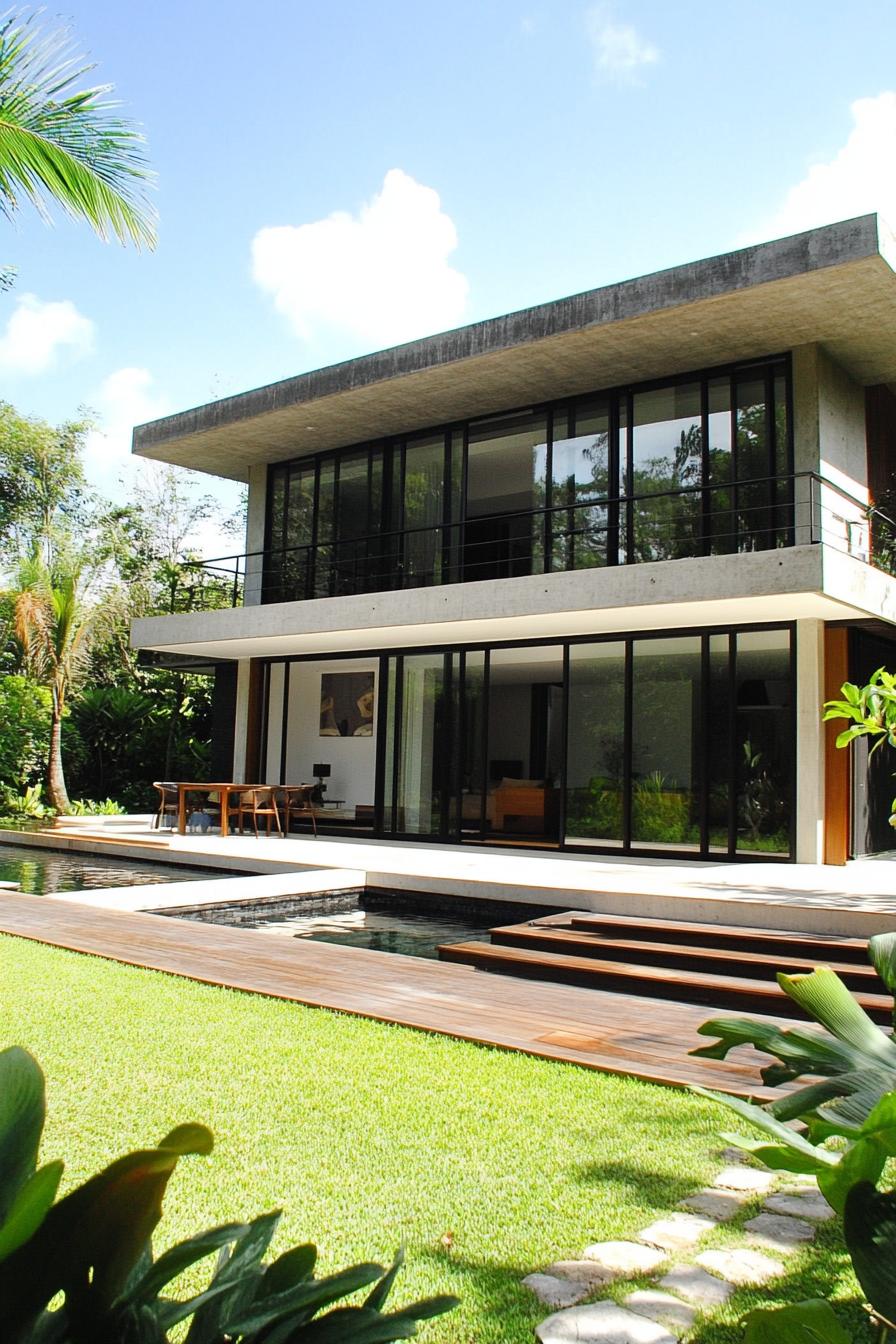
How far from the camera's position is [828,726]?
1092 cm

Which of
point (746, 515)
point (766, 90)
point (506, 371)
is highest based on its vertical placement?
point (766, 90)

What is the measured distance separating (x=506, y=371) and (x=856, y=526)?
4211 millimetres

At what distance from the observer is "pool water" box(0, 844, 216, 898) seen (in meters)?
9.89

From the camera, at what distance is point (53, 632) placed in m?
16.9

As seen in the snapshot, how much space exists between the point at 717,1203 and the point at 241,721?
14.1 meters

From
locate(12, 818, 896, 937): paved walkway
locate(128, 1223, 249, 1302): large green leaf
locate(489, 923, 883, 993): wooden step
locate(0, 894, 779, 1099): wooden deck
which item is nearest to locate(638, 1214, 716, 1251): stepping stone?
locate(0, 894, 779, 1099): wooden deck

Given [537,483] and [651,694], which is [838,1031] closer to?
[651,694]

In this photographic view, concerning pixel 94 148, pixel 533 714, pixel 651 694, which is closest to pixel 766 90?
pixel 651 694

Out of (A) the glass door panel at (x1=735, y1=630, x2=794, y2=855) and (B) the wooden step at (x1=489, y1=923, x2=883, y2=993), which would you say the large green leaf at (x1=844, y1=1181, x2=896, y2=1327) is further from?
(A) the glass door panel at (x1=735, y1=630, x2=794, y2=855)

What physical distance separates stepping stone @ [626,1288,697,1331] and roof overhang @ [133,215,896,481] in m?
8.88

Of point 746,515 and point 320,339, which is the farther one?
point 320,339

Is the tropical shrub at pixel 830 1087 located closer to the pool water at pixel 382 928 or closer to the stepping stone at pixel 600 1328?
the stepping stone at pixel 600 1328

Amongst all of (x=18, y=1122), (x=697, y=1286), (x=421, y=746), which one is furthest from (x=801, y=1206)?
(x=421, y=746)

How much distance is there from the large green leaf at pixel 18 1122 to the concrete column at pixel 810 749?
1066 cm
